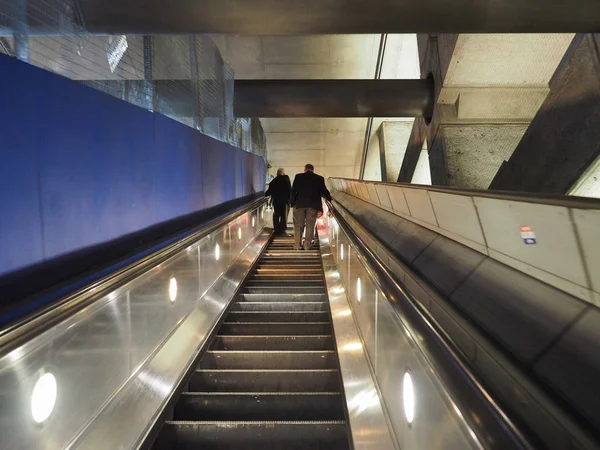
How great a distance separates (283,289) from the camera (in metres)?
5.11

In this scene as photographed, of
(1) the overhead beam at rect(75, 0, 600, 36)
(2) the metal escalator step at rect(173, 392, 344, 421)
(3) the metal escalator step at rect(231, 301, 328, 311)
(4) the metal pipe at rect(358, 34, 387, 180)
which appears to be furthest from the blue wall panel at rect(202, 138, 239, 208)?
(4) the metal pipe at rect(358, 34, 387, 180)

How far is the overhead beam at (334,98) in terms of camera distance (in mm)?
8406

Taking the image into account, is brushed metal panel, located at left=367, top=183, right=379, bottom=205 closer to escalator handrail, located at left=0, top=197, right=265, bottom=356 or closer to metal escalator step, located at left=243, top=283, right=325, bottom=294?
metal escalator step, located at left=243, top=283, right=325, bottom=294

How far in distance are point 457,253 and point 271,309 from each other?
2.45 metres

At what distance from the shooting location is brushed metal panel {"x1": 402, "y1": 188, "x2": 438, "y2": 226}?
3154 mm

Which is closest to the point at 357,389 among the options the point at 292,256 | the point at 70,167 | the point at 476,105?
the point at 70,167

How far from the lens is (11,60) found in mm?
1917

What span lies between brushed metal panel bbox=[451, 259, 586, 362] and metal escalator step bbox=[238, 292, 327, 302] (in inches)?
106

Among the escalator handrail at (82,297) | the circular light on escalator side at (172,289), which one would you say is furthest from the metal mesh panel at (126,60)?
the circular light on escalator side at (172,289)

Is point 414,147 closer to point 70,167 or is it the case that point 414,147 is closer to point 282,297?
point 282,297

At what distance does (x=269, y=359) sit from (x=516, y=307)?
1.96 m

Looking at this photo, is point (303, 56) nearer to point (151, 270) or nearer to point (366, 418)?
point (151, 270)

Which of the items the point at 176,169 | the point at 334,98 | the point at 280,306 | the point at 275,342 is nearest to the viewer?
the point at 275,342

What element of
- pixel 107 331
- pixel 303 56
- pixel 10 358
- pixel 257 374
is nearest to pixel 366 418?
pixel 257 374
